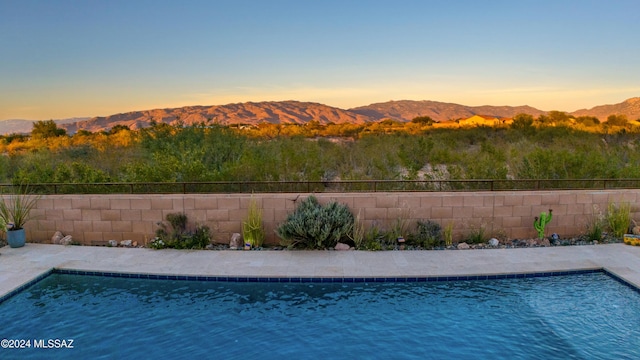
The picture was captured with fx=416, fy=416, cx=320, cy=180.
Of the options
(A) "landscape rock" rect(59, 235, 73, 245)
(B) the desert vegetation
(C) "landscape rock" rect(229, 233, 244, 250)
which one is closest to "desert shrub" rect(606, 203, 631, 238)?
(B) the desert vegetation

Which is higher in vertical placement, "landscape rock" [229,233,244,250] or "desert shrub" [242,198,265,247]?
"desert shrub" [242,198,265,247]

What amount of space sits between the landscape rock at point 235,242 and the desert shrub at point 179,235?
49 cm

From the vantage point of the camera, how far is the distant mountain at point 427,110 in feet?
191

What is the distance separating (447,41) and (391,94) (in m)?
7.91

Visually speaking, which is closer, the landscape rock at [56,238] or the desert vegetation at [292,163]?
the landscape rock at [56,238]

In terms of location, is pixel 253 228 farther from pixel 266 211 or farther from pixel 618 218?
pixel 618 218

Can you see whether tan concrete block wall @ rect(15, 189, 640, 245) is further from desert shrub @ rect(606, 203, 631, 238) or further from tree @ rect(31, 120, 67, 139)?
tree @ rect(31, 120, 67, 139)

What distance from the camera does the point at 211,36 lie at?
1738cm

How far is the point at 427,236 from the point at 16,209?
310 inches

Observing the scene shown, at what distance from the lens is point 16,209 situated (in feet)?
26.3

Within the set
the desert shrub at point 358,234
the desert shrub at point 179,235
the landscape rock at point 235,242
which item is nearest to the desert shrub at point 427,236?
the desert shrub at point 358,234

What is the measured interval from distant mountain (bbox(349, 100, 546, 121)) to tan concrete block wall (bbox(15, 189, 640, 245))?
164 ft

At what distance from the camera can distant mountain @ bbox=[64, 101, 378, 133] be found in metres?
53.0

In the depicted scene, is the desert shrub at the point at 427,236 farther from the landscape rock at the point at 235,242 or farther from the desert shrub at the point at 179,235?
the desert shrub at the point at 179,235
